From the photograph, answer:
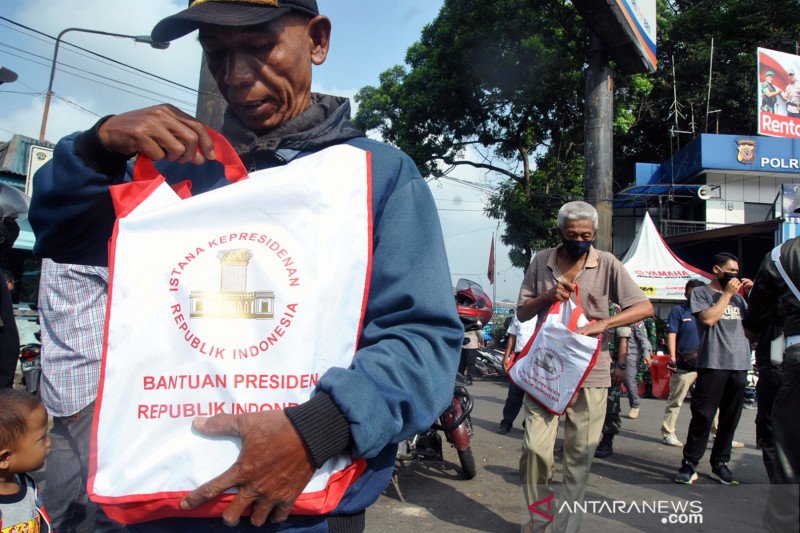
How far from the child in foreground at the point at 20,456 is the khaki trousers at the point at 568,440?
259cm

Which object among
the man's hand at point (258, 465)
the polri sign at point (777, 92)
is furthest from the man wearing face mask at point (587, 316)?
the polri sign at point (777, 92)

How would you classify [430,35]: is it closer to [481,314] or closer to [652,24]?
[652,24]

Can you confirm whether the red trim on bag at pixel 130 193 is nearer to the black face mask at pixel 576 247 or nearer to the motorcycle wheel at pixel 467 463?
the black face mask at pixel 576 247

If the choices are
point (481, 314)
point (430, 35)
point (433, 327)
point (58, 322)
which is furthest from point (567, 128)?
point (433, 327)

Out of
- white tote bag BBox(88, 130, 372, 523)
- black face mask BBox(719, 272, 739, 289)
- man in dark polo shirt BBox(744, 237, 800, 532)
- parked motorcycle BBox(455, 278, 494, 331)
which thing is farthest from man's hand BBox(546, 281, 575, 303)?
parked motorcycle BBox(455, 278, 494, 331)

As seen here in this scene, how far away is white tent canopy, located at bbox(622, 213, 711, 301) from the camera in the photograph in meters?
13.2

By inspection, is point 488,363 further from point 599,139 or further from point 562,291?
point 562,291

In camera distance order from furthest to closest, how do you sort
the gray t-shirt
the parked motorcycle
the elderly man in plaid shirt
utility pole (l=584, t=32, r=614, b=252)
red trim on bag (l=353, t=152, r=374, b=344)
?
1. the parked motorcycle
2. utility pole (l=584, t=32, r=614, b=252)
3. the gray t-shirt
4. the elderly man in plaid shirt
5. red trim on bag (l=353, t=152, r=374, b=344)

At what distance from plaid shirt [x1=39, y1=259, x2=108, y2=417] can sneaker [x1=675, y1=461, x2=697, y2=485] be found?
189 inches

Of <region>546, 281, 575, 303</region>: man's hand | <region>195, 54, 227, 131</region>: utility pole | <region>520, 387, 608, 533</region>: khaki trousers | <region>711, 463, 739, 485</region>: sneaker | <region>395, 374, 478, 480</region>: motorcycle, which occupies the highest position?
<region>195, 54, 227, 131</region>: utility pole

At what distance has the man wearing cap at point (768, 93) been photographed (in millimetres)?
17953

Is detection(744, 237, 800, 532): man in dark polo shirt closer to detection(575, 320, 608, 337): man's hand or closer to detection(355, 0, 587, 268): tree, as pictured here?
detection(575, 320, 608, 337): man's hand

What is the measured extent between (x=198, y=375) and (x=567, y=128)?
18918 millimetres

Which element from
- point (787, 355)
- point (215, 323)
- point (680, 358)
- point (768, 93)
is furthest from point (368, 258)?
point (768, 93)
